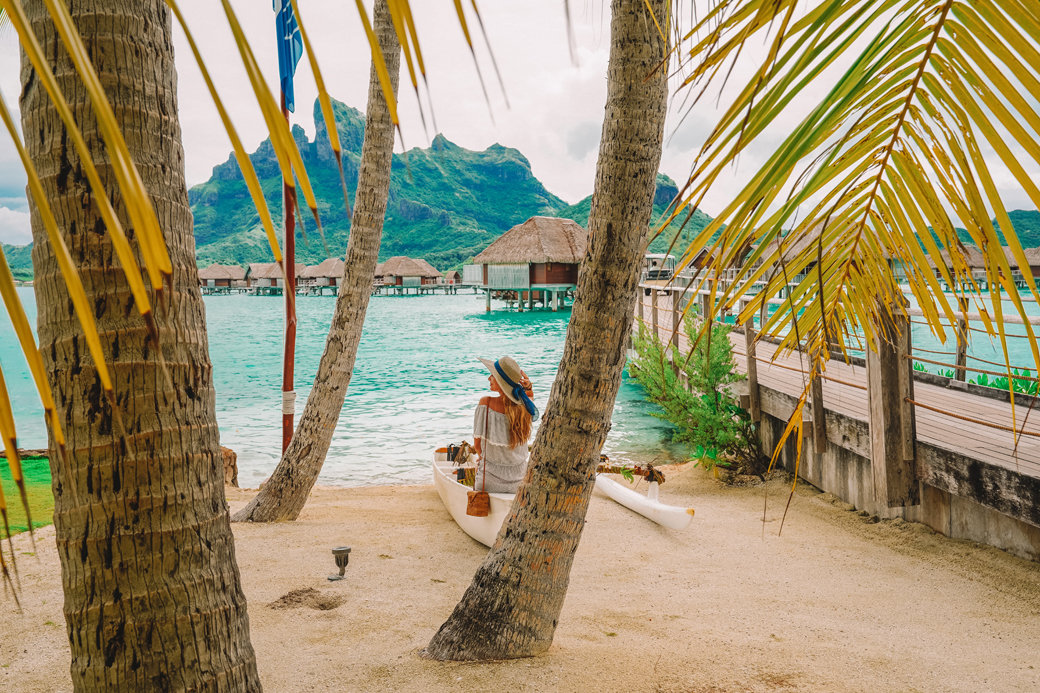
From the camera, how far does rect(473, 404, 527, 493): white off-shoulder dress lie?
4.89 m

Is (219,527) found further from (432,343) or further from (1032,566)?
(432,343)

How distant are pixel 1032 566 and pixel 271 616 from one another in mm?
4081

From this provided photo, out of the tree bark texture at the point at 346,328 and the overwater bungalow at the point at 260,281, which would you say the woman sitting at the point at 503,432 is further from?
the overwater bungalow at the point at 260,281

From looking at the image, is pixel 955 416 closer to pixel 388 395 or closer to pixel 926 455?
pixel 926 455

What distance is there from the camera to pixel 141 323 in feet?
4.45

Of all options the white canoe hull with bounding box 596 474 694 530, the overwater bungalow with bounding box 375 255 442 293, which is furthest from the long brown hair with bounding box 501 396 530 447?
the overwater bungalow with bounding box 375 255 442 293

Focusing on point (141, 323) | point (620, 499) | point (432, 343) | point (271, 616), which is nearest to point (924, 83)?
point (141, 323)

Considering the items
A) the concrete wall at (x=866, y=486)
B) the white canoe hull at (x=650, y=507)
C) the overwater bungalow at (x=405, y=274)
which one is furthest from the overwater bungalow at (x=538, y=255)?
the white canoe hull at (x=650, y=507)

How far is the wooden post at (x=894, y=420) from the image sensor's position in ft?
14.3

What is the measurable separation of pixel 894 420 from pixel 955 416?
0.44 metres

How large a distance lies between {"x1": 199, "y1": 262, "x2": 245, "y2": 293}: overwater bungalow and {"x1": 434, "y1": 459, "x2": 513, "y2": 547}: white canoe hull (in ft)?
278

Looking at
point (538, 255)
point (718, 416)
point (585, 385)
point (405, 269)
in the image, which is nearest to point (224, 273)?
point (405, 269)

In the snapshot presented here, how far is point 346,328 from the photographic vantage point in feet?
16.6

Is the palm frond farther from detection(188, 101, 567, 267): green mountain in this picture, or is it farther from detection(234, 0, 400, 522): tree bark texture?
detection(188, 101, 567, 267): green mountain
